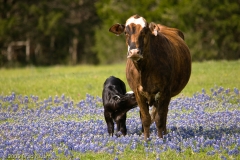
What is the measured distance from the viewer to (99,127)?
12391 millimetres

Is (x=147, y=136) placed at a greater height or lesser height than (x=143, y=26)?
lesser

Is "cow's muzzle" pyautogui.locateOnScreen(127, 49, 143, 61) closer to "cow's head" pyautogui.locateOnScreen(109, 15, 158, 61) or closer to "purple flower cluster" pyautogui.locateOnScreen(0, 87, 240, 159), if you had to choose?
"cow's head" pyautogui.locateOnScreen(109, 15, 158, 61)

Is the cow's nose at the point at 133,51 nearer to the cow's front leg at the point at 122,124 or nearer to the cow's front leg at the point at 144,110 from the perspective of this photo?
the cow's front leg at the point at 144,110

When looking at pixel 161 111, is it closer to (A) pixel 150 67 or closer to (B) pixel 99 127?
(A) pixel 150 67

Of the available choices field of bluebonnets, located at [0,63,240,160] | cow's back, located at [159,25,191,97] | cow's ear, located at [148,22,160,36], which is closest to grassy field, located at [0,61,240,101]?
field of bluebonnets, located at [0,63,240,160]

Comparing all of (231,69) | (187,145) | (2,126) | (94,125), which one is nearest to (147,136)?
(187,145)

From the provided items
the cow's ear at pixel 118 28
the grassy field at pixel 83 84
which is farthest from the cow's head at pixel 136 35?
the grassy field at pixel 83 84

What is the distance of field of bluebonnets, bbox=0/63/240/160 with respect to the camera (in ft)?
31.7

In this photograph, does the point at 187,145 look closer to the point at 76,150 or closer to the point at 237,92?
the point at 76,150

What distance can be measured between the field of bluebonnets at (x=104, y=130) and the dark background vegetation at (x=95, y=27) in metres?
22.8

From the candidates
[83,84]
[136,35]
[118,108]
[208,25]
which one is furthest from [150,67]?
[208,25]

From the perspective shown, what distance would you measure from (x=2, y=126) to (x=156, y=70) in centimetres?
438

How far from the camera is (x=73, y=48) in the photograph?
182 feet

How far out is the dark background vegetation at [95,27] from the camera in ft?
132
